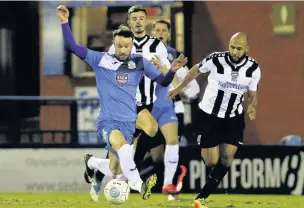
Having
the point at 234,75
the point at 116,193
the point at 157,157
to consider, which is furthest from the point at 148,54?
the point at 116,193

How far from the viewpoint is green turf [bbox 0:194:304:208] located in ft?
44.3

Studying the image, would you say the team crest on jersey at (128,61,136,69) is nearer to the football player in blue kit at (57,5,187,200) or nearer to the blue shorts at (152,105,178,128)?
the football player in blue kit at (57,5,187,200)

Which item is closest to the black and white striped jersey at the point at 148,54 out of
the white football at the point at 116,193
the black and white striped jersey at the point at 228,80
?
the black and white striped jersey at the point at 228,80

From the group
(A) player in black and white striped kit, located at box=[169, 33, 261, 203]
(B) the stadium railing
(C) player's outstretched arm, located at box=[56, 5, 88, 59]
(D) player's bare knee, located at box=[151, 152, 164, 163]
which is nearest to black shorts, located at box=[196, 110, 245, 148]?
(A) player in black and white striped kit, located at box=[169, 33, 261, 203]

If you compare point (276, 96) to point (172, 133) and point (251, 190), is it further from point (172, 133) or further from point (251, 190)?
point (172, 133)

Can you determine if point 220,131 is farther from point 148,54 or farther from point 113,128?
point 148,54

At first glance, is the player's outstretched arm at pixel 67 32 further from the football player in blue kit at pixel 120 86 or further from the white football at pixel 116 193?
the white football at pixel 116 193

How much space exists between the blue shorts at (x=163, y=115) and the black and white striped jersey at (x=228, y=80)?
4.28 ft

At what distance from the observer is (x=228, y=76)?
12609 mm

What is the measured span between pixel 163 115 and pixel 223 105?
4.89ft

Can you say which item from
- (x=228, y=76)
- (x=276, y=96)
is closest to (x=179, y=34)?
(x=276, y=96)

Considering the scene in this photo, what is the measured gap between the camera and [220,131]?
41.5 feet

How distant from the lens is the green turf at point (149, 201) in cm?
1350

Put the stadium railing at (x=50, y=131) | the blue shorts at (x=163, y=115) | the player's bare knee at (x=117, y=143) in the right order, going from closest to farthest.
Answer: the player's bare knee at (x=117, y=143)
the blue shorts at (x=163, y=115)
the stadium railing at (x=50, y=131)
